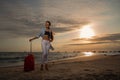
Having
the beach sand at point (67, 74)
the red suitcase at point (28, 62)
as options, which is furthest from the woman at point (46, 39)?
the beach sand at point (67, 74)

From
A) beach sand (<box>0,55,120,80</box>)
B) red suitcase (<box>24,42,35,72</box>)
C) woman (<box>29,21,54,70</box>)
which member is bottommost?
beach sand (<box>0,55,120,80</box>)

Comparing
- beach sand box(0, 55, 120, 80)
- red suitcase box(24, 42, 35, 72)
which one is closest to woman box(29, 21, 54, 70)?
red suitcase box(24, 42, 35, 72)

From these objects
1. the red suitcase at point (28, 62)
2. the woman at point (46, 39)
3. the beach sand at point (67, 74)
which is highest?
the woman at point (46, 39)

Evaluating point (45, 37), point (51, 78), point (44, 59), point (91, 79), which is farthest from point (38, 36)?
point (91, 79)

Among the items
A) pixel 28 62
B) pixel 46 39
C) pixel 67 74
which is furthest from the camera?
pixel 28 62

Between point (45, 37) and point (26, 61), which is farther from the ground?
point (45, 37)

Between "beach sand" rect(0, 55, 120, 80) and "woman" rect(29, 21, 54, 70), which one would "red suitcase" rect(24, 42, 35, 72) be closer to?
"beach sand" rect(0, 55, 120, 80)

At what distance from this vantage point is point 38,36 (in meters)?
9.14

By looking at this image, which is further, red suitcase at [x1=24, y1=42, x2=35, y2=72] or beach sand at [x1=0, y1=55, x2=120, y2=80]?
red suitcase at [x1=24, y1=42, x2=35, y2=72]

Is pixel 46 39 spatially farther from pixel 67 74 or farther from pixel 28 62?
pixel 67 74

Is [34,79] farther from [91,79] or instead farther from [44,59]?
[44,59]

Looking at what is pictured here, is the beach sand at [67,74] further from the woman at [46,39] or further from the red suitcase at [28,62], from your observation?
the woman at [46,39]

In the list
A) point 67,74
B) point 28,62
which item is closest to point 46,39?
point 28,62

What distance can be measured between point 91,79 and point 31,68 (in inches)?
153
